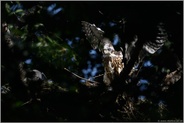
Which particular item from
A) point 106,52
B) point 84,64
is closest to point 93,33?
point 106,52

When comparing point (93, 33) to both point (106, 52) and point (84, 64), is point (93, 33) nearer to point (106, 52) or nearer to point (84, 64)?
point (106, 52)

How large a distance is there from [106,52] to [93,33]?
1.23 feet

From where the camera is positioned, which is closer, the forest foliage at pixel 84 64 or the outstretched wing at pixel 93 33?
the forest foliage at pixel 84 64

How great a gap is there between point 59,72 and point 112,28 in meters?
0.80

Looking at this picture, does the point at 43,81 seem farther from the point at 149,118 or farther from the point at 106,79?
the point at 149,118

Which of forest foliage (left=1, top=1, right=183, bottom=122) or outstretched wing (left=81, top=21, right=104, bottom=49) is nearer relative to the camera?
forest foliage (left=1, top=1, right=183, bottom=122)

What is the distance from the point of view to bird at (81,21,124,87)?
3.31 metres

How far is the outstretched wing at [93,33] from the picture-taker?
11.1 ft

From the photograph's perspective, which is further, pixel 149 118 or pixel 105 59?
pixel 105 59

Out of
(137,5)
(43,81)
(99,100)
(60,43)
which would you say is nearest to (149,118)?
(99,100)

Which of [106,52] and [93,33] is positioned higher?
[93,33]

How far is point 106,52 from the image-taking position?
3736 millimetres

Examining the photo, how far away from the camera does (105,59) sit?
12.0 ft

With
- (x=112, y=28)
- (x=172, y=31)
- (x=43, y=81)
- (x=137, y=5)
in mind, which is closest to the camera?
(x=137, y=5)
